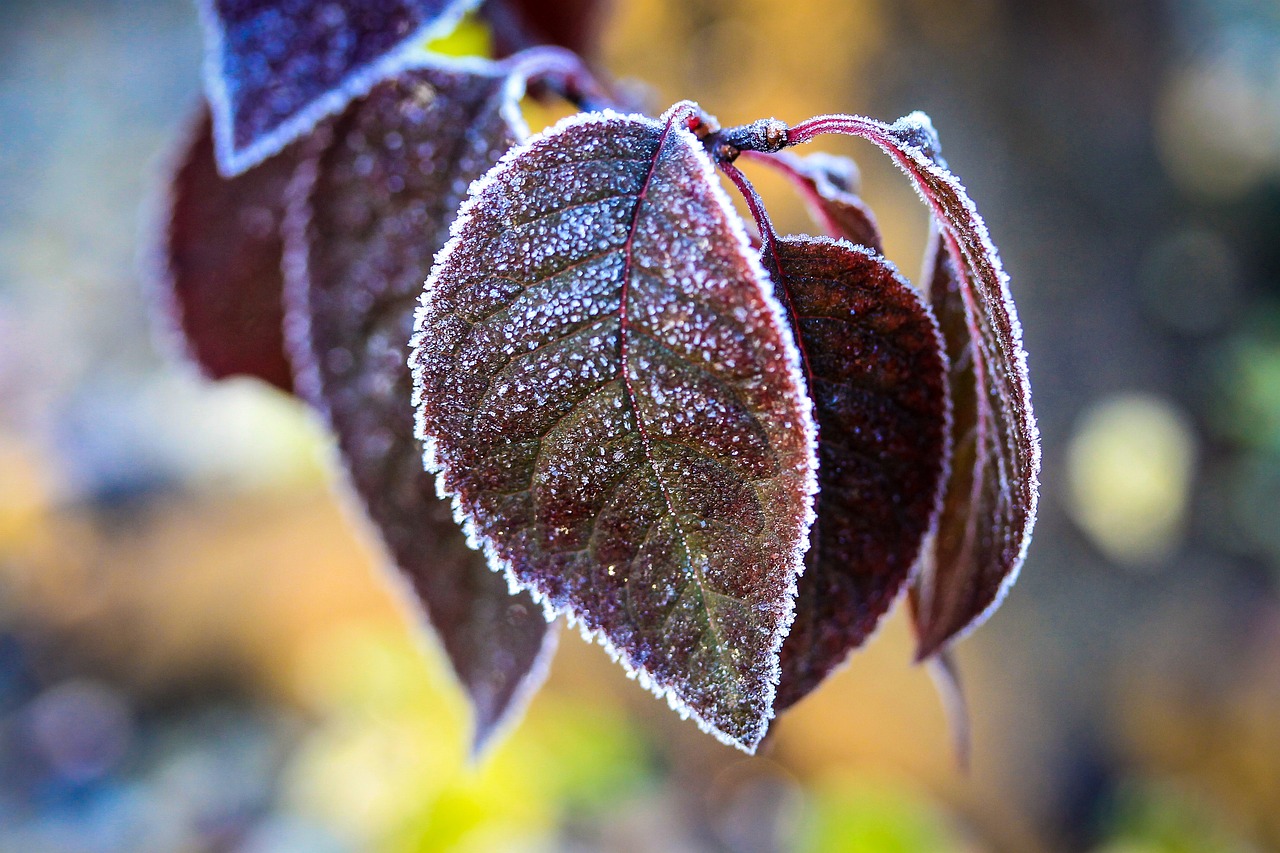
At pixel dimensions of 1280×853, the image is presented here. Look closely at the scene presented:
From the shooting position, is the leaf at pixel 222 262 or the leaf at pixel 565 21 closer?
the leaf at pixel 222 262

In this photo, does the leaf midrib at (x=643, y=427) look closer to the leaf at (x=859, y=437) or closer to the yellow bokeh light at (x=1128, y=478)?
the leaf at (x=859, y=437)

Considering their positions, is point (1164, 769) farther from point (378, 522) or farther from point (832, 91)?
point (378, 522)

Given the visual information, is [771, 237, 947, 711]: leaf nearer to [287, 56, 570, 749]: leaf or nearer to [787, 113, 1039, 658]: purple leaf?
[787, 113, 1039, 658]: purple leaf

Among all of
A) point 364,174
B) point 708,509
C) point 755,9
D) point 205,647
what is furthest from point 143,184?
point 708,509

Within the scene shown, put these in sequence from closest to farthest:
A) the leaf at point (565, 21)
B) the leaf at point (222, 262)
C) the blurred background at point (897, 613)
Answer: the leaf at point (222, 262)
the leaf at point (565, 21)
the blurred background at point (897, 613)

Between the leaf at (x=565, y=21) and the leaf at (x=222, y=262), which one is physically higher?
the leaf at (x=565, y=21)

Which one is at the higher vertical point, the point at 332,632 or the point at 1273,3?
the point at 1273,3

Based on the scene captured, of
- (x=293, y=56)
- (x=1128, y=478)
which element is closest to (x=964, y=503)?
(x=293, y=56)

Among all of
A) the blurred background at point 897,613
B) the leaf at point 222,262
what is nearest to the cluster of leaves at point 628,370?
the leaf at point 222,262
